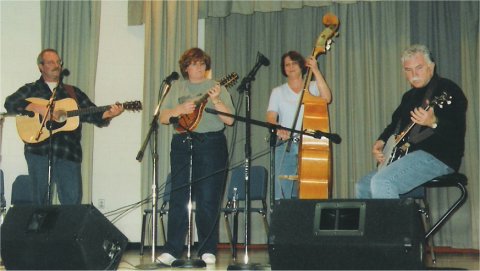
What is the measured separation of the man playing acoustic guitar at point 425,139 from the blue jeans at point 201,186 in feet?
3.92

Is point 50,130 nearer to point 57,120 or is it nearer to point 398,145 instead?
point 57,120

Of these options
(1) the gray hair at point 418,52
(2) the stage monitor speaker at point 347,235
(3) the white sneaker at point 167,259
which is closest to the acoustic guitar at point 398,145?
(1) the gray hair at point 418,52

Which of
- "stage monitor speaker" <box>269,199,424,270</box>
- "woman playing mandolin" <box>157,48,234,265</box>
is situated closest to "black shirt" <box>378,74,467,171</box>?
"stage monitor speaker" <box>269,199,424,270</box>

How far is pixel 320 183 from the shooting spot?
4.57m

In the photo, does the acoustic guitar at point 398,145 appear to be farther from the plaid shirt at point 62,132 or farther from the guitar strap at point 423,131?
the plaid shirt at point 62,132

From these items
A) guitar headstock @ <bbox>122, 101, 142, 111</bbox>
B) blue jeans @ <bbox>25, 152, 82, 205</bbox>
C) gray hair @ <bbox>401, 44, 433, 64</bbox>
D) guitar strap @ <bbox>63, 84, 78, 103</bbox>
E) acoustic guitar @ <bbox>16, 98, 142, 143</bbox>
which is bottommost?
blue jeans @ <bbox>25, 152, 82, 205</bbox>

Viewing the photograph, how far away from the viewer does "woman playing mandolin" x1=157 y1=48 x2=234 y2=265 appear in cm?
445

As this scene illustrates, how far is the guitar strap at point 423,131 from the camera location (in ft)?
12.1

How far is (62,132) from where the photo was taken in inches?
206

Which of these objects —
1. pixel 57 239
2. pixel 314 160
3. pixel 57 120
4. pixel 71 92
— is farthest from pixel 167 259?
pixel 71 92

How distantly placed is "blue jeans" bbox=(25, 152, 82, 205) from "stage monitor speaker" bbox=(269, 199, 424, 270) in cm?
253

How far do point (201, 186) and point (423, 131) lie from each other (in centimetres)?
162

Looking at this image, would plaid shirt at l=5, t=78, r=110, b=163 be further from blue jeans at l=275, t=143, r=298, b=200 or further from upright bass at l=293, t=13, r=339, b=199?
upright bass at l=293, t=13, r=339, b=199

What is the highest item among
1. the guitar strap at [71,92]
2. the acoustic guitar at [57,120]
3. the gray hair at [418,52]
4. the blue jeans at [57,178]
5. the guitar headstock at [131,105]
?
the gray hair at [418,52]
